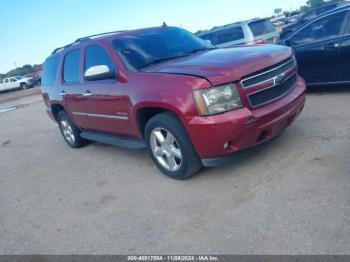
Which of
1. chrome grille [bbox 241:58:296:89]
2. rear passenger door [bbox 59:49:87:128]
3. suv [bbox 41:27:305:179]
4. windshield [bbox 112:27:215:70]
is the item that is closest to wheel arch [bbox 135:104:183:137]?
suv [bbox 41:27:305:179]

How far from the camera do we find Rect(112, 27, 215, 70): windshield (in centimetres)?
471

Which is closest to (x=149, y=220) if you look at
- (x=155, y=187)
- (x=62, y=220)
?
(x=155, y=187)

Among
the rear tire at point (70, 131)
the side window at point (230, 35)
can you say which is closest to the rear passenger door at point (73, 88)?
the rear tire at point (70, 131)

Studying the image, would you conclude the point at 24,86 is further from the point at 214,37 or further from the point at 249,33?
the point at 249,33

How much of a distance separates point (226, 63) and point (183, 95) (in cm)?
64

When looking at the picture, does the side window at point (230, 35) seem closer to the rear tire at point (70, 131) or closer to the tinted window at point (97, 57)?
the rear tire at point (70, 131)

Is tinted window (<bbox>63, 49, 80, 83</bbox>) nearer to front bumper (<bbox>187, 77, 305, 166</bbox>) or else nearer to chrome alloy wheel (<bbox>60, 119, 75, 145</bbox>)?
chrome alloy wheel (<bbox>60, 119, 75, 145</bbox>)

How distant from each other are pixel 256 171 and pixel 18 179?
13.2 ft

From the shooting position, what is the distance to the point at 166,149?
4.33 meters

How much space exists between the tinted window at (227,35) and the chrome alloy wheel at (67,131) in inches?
274

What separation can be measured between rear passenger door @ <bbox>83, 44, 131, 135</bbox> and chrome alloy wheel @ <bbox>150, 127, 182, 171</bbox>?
560 millimetres

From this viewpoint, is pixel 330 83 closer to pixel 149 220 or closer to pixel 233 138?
pixel 233 138

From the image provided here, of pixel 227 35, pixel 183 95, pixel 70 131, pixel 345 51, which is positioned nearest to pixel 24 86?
pixel 227 35

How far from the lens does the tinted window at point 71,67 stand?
5.96 metres
